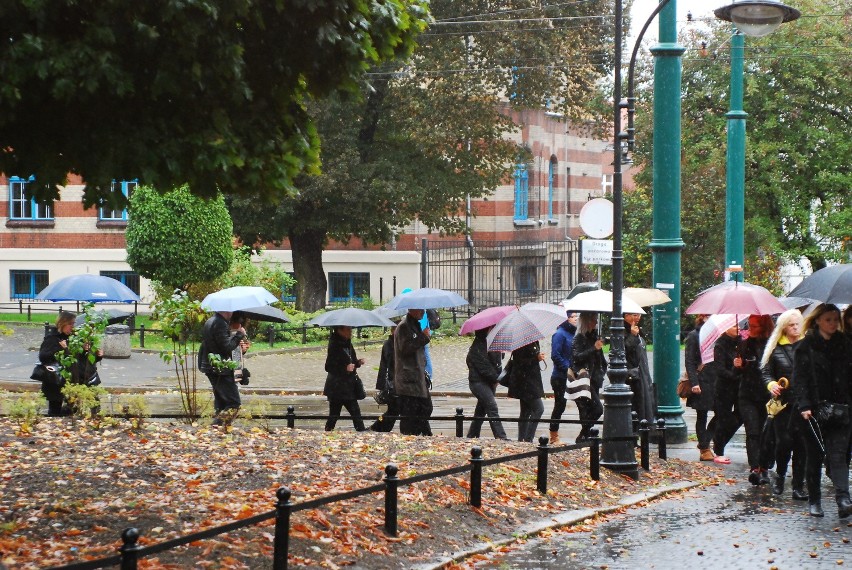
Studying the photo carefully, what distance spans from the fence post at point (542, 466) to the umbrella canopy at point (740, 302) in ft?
9.36

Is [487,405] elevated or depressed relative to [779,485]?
elevated

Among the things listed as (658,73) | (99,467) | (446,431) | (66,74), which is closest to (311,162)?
(66,74)

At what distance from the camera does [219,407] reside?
1366cm

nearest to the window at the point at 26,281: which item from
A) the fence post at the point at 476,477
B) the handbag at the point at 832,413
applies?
the fence post at the point at 476,477

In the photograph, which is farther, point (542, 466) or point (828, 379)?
point (542, 466)

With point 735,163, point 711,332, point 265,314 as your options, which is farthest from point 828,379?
point 735,163

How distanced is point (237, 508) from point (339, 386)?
5.62m

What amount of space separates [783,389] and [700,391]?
3053mm

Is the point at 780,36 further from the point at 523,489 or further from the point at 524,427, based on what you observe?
the point at 523,489

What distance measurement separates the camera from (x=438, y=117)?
32000 mm

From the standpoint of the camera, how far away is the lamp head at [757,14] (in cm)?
1320

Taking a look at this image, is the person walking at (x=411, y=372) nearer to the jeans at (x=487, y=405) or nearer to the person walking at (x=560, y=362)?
the jeans at (x=487, y=405)

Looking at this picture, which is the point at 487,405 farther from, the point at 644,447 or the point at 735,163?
the point at 735,163

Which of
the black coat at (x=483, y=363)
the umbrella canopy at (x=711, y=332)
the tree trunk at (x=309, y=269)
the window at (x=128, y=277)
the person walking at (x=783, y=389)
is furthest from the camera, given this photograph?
the window at (x=128, y=277)
